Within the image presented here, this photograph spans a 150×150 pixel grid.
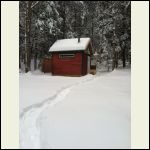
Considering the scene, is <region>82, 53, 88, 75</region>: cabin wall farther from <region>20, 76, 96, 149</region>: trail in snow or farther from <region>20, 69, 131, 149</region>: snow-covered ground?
<region>20, 76, 96, 149</region>: trail in snow

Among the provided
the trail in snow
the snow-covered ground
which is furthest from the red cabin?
the trail in snow

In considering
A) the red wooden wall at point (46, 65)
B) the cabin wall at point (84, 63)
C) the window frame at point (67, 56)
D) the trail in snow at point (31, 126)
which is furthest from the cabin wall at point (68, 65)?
the trail in snow at point (31, 126)

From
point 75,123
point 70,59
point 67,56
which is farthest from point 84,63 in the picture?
point 75,123

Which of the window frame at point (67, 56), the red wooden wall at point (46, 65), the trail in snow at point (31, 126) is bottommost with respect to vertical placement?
the trail in snow at point (31, 126)

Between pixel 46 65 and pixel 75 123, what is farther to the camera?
pixel 46 65

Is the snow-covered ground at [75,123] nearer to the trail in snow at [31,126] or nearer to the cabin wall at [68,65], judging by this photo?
the trail in snow at [31,126]

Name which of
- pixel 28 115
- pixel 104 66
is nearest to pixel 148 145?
pixel 28 115

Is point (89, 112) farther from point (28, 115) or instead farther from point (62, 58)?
point (62, 58)

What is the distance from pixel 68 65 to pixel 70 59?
1.15 ft

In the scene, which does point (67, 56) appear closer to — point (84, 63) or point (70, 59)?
point (70, 59)

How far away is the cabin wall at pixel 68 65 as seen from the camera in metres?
13.9

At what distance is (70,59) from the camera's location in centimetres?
1421

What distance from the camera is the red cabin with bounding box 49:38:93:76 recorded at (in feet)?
45.5

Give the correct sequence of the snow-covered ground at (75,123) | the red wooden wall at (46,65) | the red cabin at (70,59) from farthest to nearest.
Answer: the red wooden wall at (46,65), the red cabin at (70,59), the snow-covered ground at (75,123)
